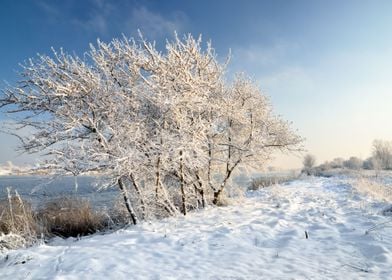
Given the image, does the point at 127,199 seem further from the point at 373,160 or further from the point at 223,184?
the point at 373,160

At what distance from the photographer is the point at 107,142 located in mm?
9031

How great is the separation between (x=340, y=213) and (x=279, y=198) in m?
3.70

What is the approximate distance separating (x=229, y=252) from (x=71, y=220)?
7.47 m

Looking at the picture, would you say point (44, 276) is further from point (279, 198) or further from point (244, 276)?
point (279, 198)

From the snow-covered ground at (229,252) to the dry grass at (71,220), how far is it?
3625mm

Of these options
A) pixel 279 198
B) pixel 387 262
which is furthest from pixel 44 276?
pixel 279 198

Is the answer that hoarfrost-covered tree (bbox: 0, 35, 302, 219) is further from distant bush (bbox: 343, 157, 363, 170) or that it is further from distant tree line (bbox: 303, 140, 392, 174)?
distant bush (bbox: 343, 157, 363, 170)

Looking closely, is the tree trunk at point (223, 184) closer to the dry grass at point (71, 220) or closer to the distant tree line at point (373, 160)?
the dry grass at point (71, 220)

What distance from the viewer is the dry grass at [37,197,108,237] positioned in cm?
1144

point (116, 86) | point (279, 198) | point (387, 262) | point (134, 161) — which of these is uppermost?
point (116, 86)

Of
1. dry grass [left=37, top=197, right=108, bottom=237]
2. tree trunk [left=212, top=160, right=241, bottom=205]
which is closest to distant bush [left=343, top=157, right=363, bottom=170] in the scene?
tree trunk [left=212, top=160, right=241, bottom=205]

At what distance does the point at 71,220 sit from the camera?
11727mm

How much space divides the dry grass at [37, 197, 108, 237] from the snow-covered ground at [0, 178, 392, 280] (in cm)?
363

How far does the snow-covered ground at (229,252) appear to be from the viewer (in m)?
4.90
